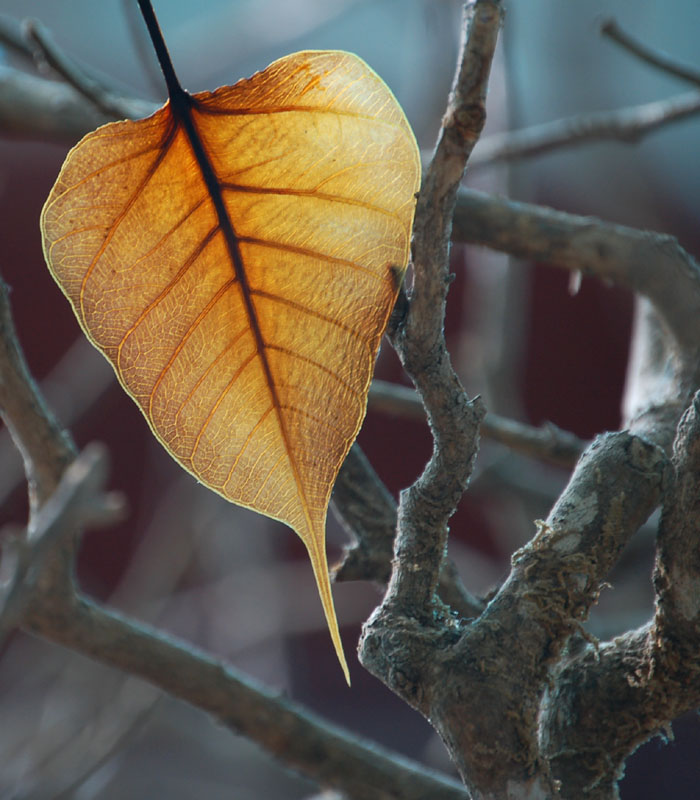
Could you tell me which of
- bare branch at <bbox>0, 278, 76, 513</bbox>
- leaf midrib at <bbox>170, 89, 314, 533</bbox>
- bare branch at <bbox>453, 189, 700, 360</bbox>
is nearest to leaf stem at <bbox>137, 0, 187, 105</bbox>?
leaf midrib at <bbox>170, 89, 314, 533</bbox>

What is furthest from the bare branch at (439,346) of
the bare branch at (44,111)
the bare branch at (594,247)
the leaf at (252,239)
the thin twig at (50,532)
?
the bare branch at (44,111)

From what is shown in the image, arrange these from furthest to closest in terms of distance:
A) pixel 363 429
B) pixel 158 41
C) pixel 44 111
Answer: pixel 363 429, pixel 44 111, pixel 158 41

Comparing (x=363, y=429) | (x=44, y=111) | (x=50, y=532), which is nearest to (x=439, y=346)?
(x=50, y=532)

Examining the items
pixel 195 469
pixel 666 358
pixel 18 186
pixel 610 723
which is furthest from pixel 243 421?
pixel 18 186

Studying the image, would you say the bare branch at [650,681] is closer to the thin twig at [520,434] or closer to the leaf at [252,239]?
the leaf at [252,239]

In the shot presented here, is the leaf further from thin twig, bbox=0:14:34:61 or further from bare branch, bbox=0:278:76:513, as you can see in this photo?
thin twig, bbox=0:14:34:61

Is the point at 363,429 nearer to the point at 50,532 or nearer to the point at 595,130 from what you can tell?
the point at 595,130

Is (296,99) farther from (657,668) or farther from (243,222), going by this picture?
(657,668)
